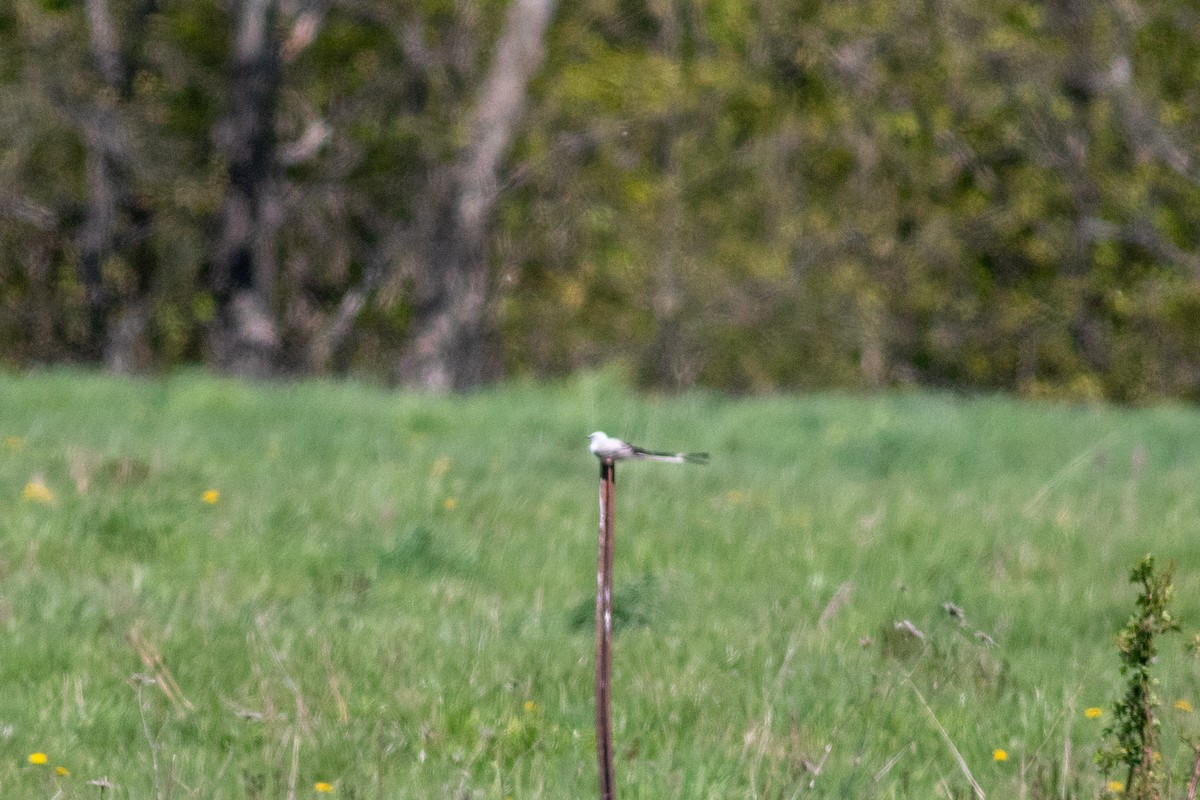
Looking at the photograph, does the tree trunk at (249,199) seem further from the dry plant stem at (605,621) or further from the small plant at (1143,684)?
the dry plant stem at (605,621)

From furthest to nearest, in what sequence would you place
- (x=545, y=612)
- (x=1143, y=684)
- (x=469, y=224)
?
(x=469, y=224) < (x=545, y=612) < (x=1143, y=684)

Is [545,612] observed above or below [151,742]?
below

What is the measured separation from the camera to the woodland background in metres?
19.9

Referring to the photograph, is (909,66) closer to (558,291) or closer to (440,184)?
(558,291)

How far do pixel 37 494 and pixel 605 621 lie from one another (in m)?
4.88

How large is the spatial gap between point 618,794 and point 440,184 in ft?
45.9

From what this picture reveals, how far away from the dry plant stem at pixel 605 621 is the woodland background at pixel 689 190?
16.0 m

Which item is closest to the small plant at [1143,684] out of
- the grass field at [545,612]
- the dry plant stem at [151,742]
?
the grass field at [545,612]

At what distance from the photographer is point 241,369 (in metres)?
15.1

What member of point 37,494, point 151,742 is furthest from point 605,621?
point 37,494

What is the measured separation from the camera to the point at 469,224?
15.5 m

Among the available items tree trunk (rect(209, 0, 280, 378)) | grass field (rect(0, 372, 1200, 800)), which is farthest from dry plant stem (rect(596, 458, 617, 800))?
tree trunk (rect(209, 0, 280, 378))

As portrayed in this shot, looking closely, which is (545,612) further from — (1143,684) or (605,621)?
(605,621)

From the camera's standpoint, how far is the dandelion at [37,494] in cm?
645
